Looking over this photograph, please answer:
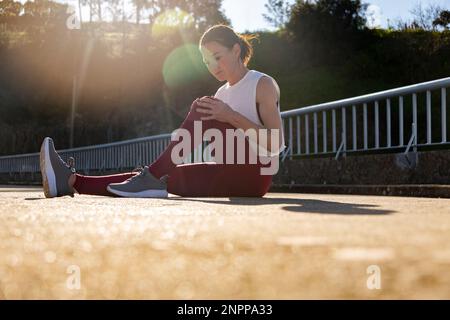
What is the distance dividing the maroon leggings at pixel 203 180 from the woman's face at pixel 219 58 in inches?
10.5

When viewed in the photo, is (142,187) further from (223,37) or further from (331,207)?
(331,207)

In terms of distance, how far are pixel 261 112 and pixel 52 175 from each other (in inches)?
53.0

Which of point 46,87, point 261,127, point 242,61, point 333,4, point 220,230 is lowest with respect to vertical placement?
point 220,230

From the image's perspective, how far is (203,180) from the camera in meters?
4.95

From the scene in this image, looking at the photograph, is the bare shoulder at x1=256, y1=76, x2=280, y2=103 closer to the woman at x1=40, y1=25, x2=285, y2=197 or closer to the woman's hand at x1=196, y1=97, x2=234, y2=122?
the woman at x1=40, y1=25, x2=285, y2=197

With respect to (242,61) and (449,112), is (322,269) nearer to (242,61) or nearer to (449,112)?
(242,61)

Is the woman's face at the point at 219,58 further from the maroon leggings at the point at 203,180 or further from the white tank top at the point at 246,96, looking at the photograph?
the maroon leggings at the point at 203,180

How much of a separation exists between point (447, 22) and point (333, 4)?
5.76m

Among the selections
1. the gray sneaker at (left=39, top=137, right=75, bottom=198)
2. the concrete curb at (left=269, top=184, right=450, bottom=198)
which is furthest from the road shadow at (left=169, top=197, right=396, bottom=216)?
the concrete curb at (left=269, top=184, right=450, bottom=198)

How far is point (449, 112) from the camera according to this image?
25.9 meters

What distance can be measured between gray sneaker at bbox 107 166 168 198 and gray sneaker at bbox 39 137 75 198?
324 mm

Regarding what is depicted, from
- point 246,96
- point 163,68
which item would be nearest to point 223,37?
point 246,96

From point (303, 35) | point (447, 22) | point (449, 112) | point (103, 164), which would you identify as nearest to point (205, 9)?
point (303, 35)

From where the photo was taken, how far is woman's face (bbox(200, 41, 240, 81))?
476 centimetres
